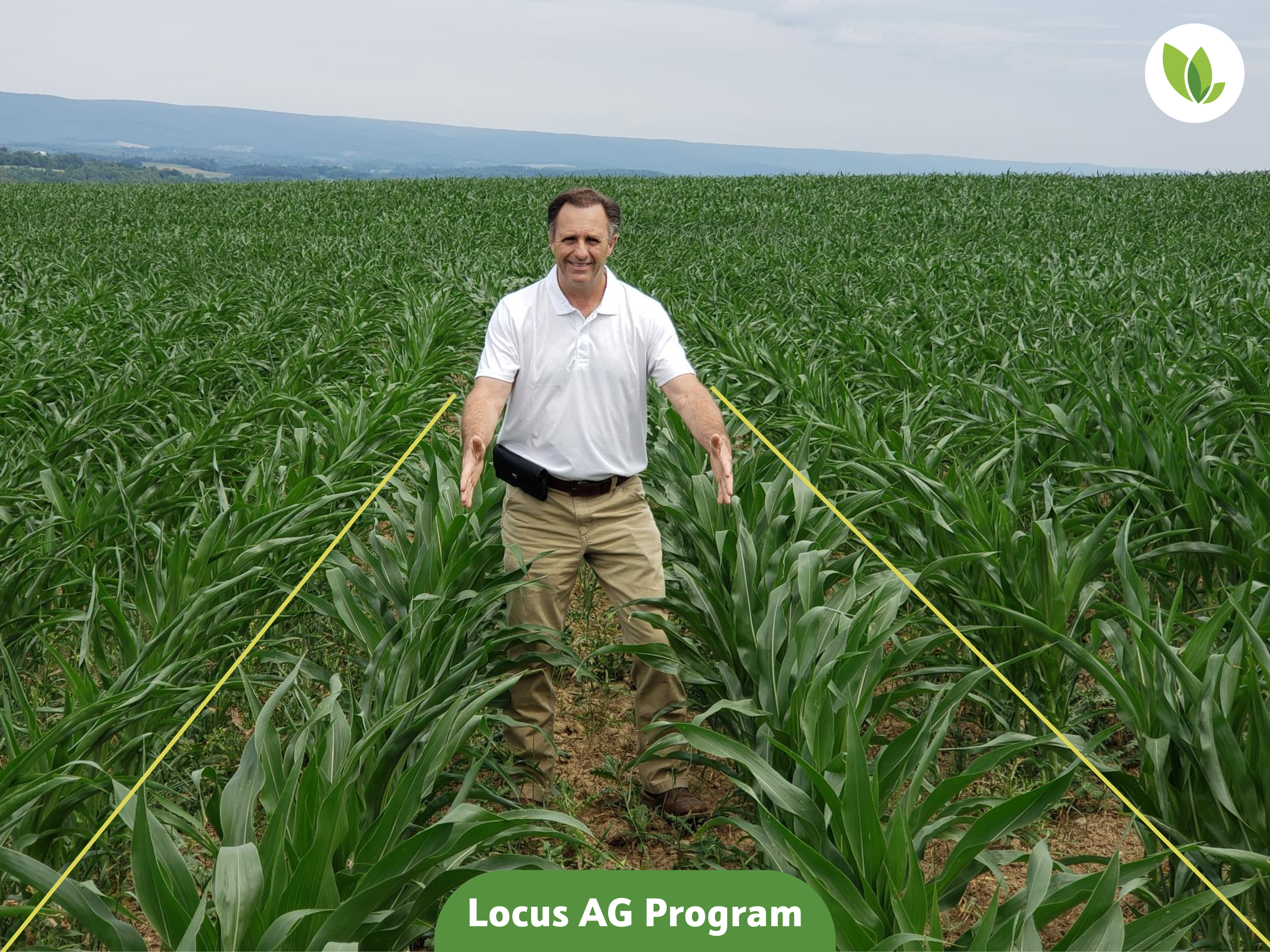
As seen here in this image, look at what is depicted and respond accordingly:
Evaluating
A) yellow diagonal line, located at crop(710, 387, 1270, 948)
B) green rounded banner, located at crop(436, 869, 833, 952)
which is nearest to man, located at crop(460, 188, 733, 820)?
yellow diagonal line, located at crop(710, 387, 1270, 948)

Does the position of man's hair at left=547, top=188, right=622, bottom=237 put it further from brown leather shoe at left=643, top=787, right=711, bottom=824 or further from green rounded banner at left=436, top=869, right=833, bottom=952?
green rounded banner at left=436, top=869, right=833, bottom=952

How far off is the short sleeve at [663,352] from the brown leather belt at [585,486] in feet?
1.02

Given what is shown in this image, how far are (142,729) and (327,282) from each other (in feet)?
29.5

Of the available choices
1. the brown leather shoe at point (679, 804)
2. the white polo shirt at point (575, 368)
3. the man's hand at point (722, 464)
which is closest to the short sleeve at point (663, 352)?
the white polo shirt at point (575, 368)

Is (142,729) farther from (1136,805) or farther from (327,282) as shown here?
(327,282)

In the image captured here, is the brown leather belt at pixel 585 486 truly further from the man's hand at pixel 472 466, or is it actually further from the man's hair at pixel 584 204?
the man's hair at pixel 584 204

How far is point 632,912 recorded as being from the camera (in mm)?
1312

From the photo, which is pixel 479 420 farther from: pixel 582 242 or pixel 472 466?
pixel 582 242

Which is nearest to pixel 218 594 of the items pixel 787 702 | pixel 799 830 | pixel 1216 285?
pixel 787 702

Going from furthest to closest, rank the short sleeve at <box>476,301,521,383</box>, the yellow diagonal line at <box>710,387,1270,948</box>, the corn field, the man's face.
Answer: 1. the short sleeve at <box>476,301,521,383</box>
2. the man's face
3. the corn field
4. the yellow diagonal line at <box>710,387,1270,948</box>

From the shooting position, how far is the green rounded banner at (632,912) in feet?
4.29

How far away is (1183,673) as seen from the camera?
2.29 m

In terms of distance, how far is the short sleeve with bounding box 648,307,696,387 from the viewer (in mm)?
2963

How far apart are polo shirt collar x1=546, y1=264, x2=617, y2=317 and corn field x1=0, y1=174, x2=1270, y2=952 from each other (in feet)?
2.46
